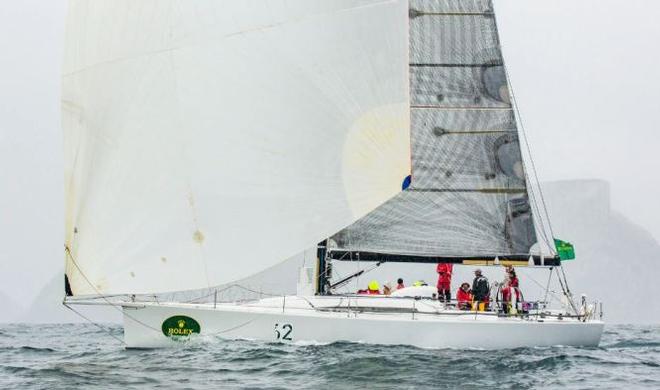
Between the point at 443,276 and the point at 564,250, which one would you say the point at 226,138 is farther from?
the point at 564,250

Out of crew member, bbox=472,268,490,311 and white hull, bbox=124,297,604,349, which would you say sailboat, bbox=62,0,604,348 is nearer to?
white hull, bbox=124,297,604,349

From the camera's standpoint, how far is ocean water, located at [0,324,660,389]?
50.8ft

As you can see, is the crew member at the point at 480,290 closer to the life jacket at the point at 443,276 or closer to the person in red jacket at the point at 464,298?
the person in red jacket at the point at 464,298

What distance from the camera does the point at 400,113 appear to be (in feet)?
61.6

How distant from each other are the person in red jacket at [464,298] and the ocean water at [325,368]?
2102 millimetres

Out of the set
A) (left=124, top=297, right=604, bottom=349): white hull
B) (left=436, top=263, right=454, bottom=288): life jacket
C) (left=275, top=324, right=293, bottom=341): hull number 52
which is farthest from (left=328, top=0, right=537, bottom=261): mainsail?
(left=275, top=324, right=293, bottom=341): hull number 52

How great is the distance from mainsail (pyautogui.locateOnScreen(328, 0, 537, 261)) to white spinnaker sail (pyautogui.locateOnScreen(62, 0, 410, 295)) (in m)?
4.25

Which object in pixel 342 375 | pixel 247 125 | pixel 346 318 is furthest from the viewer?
pixel 346 318

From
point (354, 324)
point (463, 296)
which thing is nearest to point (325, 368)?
point (354, 324)

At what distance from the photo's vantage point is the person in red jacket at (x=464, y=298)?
2217 cm

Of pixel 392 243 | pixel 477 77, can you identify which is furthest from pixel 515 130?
pixel 392 243

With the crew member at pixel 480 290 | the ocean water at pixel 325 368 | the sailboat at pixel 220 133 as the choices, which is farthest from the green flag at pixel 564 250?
the sailboat at pixel 220 133

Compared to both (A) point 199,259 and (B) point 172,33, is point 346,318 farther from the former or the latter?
(B) point 172,33

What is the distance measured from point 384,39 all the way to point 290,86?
2.11 meters
